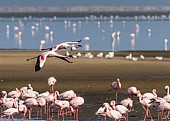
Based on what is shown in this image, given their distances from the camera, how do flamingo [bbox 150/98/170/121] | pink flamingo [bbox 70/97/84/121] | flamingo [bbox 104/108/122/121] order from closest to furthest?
1. flamingo [bbox 104/108/122/121]
2. flamingo [bbox 150/98/170/121]
3. pink flamingo [bbox 70/97/84/121]

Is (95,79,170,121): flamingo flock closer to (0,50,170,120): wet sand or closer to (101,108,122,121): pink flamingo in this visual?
(101,108,122,121): pink flamingo

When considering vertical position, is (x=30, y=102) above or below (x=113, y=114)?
above

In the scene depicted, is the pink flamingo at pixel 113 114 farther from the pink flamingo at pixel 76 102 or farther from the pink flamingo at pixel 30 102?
the pink flamingo at pixel 30 102

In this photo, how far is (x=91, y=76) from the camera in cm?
3503

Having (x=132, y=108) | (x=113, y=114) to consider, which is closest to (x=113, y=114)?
(x=113, y=114)

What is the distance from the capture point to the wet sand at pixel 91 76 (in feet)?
95.0

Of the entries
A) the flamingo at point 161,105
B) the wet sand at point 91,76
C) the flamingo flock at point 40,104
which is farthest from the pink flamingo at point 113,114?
the wet sand at point 91,76

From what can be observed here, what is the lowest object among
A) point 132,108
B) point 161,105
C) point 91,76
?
point 132,108

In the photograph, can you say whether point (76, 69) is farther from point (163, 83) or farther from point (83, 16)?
point (83, 16)

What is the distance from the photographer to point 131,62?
4250 cm

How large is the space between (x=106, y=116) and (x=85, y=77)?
10.6 metres

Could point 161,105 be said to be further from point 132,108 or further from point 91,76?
point 91,76

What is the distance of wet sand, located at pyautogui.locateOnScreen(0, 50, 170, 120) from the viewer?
95.0 ft

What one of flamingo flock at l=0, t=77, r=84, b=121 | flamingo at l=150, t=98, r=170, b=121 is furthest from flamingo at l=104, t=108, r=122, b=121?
flamingo flock at l=0, t=77, r=84, b=121
